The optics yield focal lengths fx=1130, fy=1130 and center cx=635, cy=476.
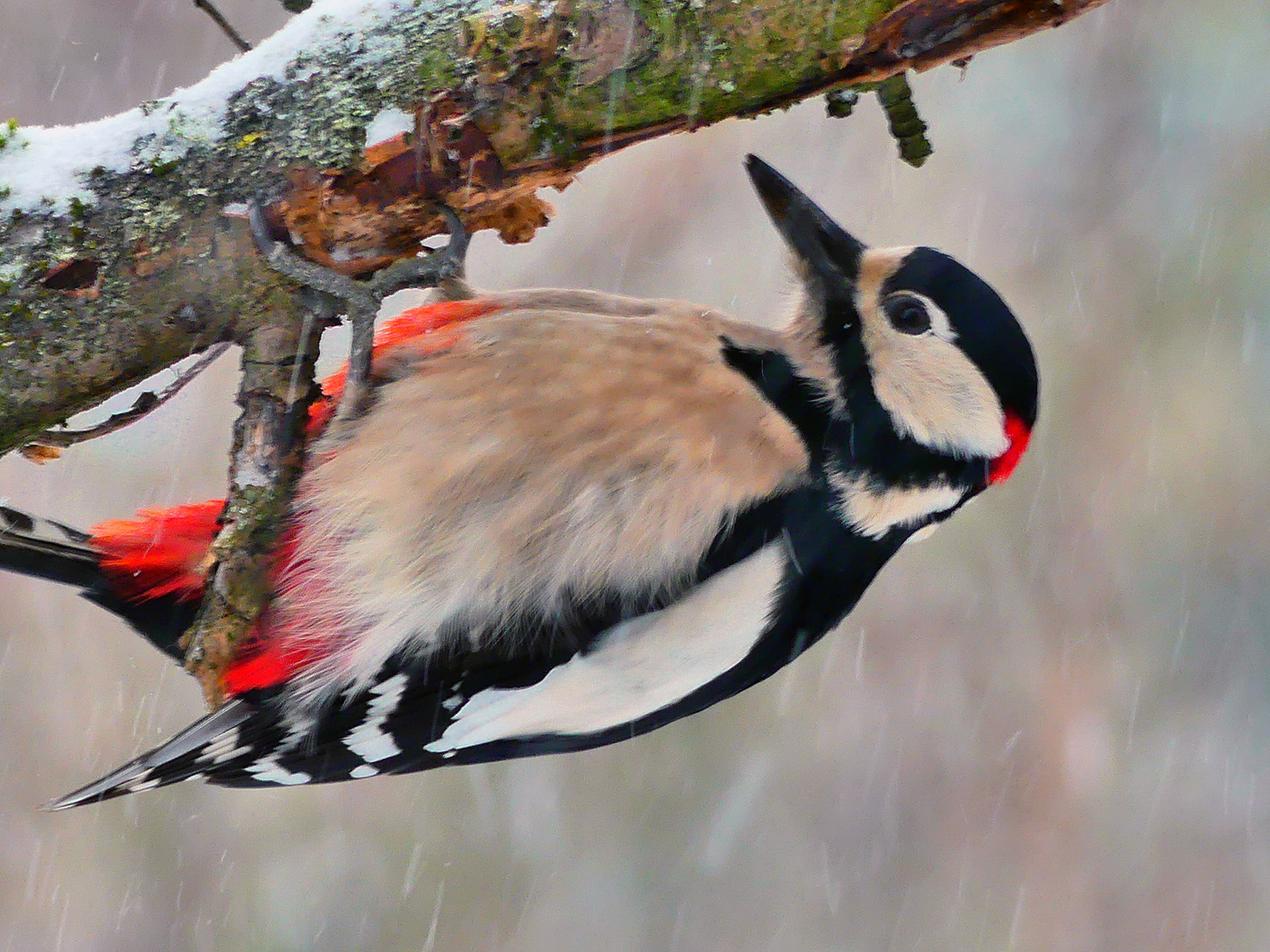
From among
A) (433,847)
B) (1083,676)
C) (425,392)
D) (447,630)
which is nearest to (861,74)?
(425,392)

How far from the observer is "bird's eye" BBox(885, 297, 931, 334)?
1725 millimetres

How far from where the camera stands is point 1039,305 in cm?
375

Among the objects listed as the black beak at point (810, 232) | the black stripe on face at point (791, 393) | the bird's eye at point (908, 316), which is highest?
the black beak at point (810, 232)

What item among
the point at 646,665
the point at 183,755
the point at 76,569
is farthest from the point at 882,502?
the point at 76,569

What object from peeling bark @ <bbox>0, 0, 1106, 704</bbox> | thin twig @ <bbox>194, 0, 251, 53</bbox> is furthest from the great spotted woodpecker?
thin twig @ <bbox>194, 0, 251, 53</bbox>

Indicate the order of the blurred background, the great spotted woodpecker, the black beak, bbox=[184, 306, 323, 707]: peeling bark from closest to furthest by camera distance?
1. bbox=[184, 306, 323, 707]: peeling bark
2. the great spotted woodpecker
3. the black beak
4. the blurred background

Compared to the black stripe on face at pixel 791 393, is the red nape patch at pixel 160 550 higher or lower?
lower

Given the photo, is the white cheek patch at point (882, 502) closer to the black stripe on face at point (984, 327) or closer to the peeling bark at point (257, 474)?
the black stripe on face at point (984, 327)

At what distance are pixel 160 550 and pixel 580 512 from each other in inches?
27.8

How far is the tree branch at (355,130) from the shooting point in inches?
50.6

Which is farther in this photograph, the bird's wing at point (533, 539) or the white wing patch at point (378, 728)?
the white wing patch at point (378, 728)

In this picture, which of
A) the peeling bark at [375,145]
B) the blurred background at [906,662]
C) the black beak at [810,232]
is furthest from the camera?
the blurred background at [906,662]

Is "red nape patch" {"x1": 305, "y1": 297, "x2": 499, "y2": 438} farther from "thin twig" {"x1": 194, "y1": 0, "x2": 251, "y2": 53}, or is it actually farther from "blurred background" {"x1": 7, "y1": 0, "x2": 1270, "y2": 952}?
"blurred background" {"x1": 7, "y1": 0, "x2": 1270, "y2": 952}

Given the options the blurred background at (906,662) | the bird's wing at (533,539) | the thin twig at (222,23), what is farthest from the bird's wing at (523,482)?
the blurred background at (906,662)
